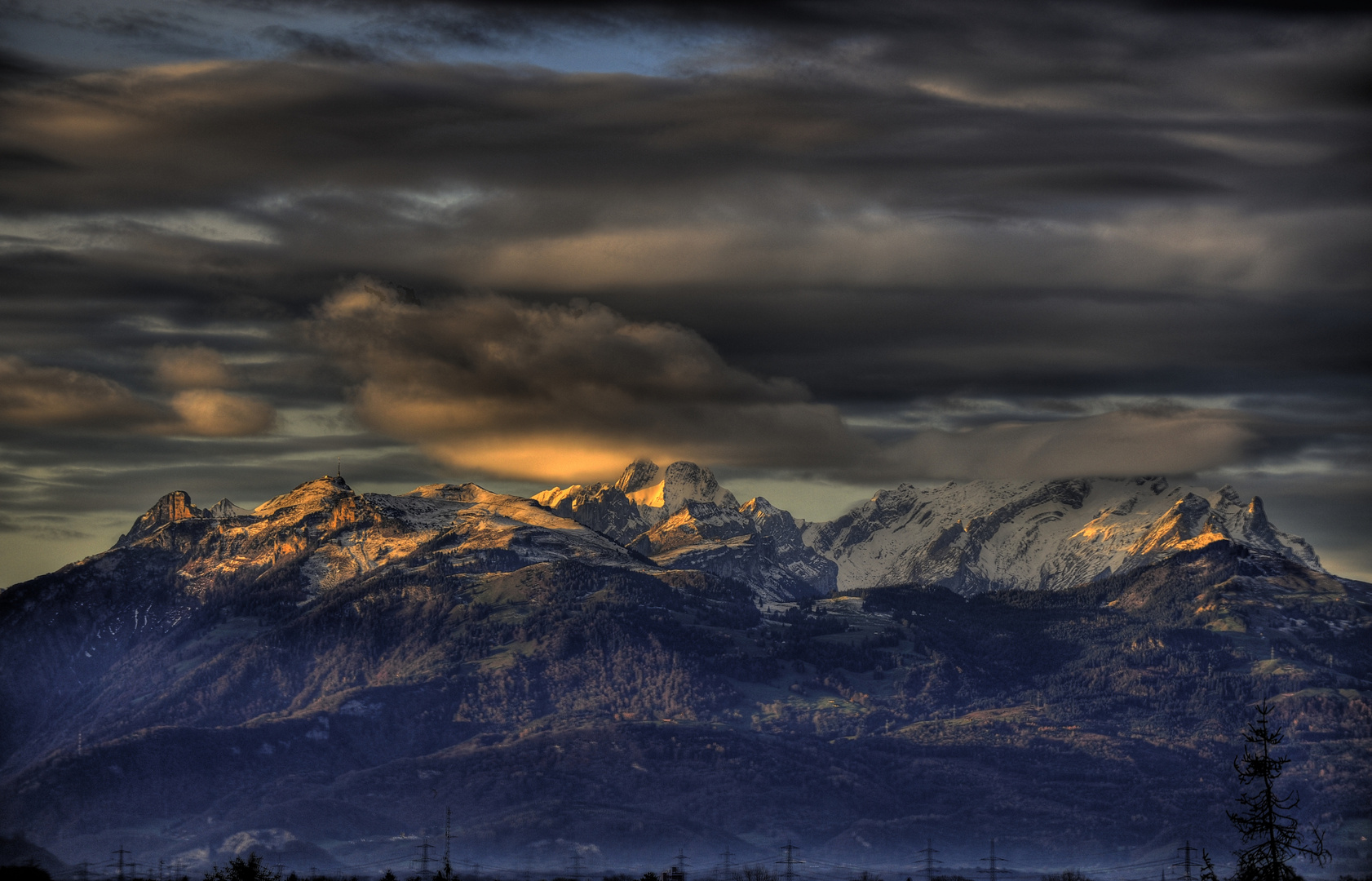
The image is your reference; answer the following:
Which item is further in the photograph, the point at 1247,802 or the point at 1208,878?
the point at 1247,802

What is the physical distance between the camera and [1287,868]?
127m

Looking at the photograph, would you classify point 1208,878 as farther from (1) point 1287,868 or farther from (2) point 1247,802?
(2) point 1247,802

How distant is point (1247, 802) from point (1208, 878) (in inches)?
727

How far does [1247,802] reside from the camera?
468 ft

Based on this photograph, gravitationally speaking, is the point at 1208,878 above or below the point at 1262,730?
below

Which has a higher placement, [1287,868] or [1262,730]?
[1262,730]

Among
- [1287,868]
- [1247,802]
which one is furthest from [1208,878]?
[1247,802]

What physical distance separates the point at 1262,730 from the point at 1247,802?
611 inches

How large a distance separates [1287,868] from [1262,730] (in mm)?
8552

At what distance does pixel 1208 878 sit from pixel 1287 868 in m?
5.65

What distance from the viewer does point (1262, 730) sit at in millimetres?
128875

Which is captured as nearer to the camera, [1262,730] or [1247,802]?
[1262,730]
